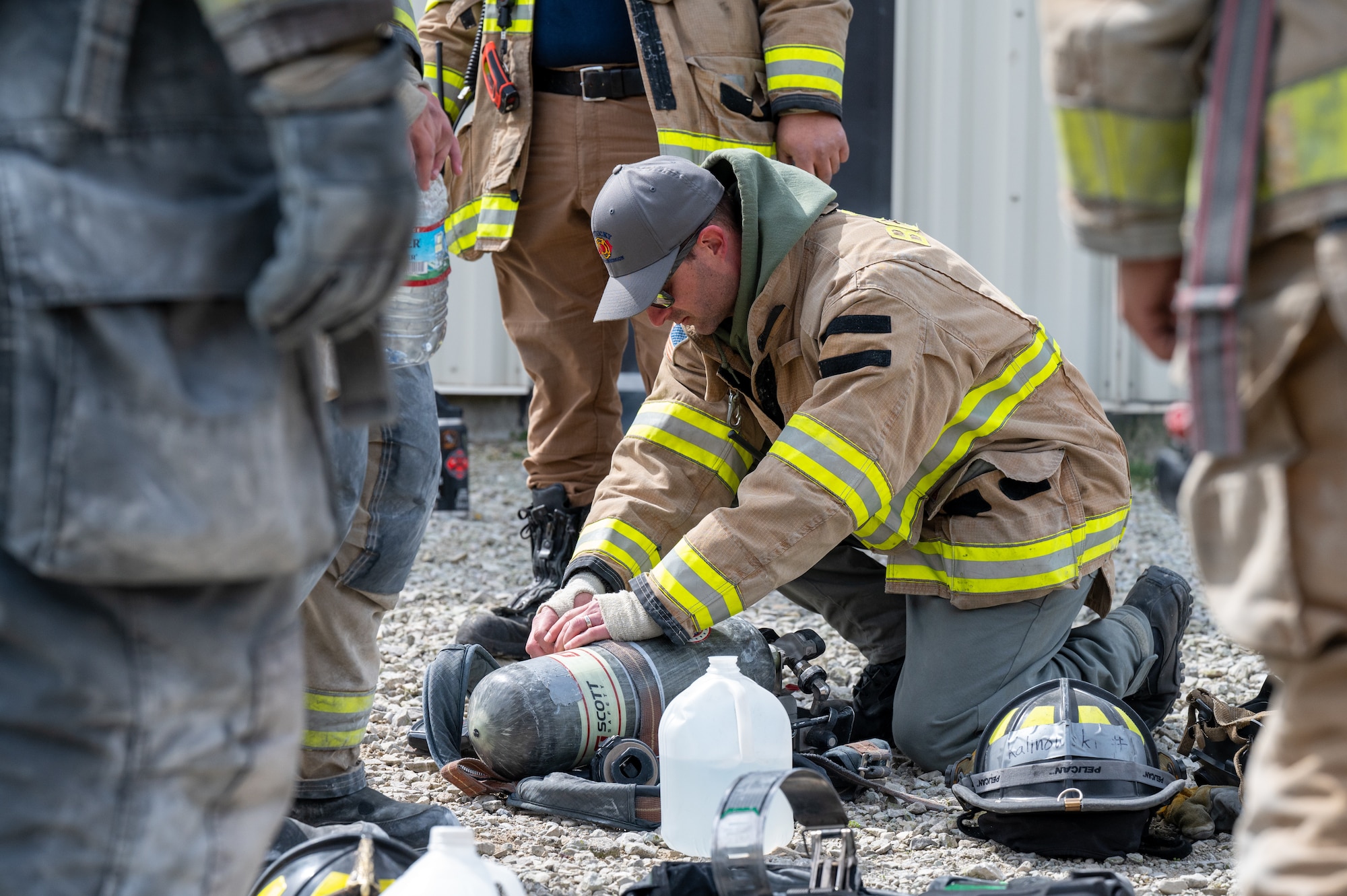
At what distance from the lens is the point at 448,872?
5.34 ft

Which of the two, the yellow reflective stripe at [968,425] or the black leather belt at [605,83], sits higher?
the black leather belt at [605,83]

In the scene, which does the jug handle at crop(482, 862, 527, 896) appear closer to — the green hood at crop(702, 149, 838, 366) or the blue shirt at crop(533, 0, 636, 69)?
the green hood at crop(702, 149, 838, 366)

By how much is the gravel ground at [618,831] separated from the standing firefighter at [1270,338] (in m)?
1.27

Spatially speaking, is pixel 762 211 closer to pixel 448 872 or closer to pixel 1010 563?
pixel 1010 563

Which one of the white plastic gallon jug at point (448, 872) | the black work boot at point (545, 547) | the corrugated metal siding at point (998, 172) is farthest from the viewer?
the corrugated metal siding at point (998, 172)

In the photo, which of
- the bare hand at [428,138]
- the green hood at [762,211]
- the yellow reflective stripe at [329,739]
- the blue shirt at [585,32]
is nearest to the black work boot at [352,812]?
the yellow reflective stripe at [329,739]

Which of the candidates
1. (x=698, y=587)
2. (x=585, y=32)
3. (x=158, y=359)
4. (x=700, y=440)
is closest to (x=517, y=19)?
(x=585, y=32)

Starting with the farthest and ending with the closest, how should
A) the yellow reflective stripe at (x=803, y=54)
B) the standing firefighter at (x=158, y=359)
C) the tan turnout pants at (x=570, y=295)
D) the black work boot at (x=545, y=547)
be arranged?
the tan turnout pants at (x=570, y=295) < the black work boot at (x=545, y=547) < the yellow reflective stripe at (x=803, y=54) < the standing firefighter at (x=158, y=359)

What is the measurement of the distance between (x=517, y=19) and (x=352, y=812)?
2.49 m

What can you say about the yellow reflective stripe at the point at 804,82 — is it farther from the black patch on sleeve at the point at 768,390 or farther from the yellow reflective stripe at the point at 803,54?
the black patch on sleeve at the point at 768,390

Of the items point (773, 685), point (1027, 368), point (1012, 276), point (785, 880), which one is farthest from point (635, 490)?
point (1012, 276)

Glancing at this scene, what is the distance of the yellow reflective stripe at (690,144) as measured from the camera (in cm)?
386

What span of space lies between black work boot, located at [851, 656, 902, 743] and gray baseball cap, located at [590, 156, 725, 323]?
112 cm

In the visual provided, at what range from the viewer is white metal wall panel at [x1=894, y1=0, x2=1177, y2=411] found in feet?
23.4
